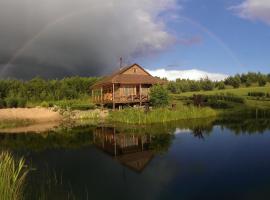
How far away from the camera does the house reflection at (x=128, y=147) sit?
45.4 feet

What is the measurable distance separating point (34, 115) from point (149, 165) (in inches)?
1088

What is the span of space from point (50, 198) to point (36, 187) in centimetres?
126

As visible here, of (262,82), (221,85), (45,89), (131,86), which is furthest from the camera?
(221,85)

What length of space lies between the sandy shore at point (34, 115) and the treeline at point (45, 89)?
1715cm

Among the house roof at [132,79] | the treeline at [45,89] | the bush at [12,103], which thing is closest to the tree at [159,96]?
the house roof at [132,79]

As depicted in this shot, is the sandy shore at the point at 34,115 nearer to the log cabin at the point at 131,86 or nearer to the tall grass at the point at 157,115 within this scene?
the log cabin at the point at 131,86

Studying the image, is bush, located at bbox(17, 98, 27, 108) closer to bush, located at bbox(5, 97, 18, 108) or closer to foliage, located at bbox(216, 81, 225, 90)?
bush, located at bbox(5, 97, 18, 108)

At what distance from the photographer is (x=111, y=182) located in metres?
10.6

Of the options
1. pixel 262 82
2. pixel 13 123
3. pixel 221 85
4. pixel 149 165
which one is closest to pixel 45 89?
pixel 13 123

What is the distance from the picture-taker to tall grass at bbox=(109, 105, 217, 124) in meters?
29.0

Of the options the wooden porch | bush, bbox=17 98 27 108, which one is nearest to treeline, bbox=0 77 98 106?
bush, bbox=17 98 27 108

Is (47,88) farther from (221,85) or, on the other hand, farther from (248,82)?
(248,82)

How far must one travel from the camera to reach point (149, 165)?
12.9 meters

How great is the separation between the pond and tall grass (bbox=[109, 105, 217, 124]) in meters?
6.34
